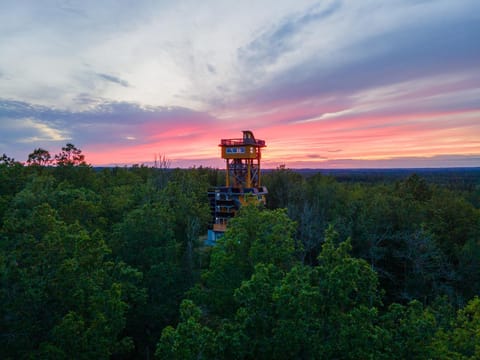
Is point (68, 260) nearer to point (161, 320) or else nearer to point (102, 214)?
point (161, 320)

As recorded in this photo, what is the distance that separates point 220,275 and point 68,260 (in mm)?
6303

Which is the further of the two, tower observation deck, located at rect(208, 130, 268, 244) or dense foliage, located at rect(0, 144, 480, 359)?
tower observation deck, located at rect(208, 130, 268, 244)

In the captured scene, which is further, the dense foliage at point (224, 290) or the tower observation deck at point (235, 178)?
the tower observation deck at point (235, 178)

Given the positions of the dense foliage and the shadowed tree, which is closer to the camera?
the dense foliage

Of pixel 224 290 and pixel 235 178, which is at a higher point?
pixel 235 178

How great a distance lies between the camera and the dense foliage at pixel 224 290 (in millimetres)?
8391

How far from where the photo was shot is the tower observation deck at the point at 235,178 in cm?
3120

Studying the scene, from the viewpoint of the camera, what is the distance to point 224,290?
12906mm

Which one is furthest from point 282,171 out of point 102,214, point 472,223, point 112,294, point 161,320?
point 112,294

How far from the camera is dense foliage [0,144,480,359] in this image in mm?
8391

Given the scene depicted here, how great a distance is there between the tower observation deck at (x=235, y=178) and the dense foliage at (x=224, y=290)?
8989mm

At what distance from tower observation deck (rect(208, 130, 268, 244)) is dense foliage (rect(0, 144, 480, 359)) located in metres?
8.99

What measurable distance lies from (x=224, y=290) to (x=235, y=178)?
21.1m

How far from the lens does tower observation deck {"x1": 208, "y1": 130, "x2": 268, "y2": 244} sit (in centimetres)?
3120
